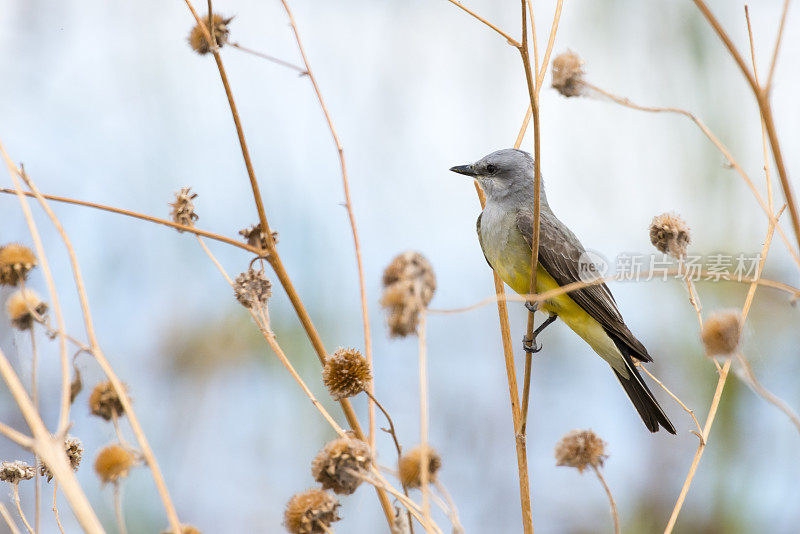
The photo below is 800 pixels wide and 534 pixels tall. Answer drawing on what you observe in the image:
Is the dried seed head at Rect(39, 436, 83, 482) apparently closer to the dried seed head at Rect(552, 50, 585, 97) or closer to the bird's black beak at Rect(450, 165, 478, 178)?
the dried seed head at Rect(552, 50, 585, 97)

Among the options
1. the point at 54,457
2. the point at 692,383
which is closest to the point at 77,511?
the point at 54,457

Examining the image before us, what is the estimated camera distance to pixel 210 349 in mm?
5578

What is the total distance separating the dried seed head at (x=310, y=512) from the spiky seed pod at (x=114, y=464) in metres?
0.35

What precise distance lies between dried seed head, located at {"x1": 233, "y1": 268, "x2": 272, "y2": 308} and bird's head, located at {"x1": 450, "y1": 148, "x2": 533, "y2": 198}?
256 centimetres

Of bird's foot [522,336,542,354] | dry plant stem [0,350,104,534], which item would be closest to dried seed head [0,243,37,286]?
dry plant stem [0,350,104,534]

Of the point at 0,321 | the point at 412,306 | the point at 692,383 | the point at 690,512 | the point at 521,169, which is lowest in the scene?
the point at 690,512

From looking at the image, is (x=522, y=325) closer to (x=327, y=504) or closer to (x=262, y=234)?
(x=262, y=234)

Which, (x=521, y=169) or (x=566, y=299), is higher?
(x=521, y=169)

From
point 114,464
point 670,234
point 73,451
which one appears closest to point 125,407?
point 114,464

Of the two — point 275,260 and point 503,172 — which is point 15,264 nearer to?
point 275,260

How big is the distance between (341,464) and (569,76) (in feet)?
3.76

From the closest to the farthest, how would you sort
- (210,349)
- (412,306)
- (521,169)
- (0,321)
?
(412,306) < (521,169) < (0,321) < (210,349)

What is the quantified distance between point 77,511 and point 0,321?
4.54 meters

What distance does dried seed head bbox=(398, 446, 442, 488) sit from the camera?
158 cm
